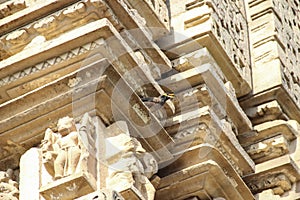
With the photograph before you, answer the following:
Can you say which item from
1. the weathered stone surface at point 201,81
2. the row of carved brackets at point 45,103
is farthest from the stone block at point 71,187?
the weathered stone surface at point 201,81

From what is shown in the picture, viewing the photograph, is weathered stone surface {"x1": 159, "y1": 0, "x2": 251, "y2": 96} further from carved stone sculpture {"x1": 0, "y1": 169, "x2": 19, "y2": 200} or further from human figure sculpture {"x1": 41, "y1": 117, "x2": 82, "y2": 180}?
carved stone sculpture {"x1": 0, "y1": 169, "x2": 19, "y2": 200}

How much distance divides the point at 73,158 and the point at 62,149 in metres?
0.12

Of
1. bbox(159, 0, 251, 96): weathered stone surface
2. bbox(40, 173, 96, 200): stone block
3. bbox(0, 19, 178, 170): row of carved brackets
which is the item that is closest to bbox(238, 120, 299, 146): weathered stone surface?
bbox(159, 0, 251, 96): weathered stone surface

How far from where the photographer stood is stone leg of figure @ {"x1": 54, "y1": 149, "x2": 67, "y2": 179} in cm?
600

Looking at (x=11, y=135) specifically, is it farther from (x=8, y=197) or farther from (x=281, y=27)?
(x=281, y=27)

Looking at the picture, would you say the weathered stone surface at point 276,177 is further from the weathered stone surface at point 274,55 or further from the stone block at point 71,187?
the stone block at point 71,187

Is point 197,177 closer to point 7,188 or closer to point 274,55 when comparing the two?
point 7,188

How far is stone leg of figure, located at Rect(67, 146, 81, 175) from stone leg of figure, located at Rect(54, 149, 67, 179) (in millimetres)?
37

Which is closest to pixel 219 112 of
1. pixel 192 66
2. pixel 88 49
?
pixel 192 66

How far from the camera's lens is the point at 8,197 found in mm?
6195

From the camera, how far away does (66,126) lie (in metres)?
6.21

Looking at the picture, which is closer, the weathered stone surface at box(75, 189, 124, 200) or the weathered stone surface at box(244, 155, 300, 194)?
the weathered stone surface at box(75, 189, 124, 200)

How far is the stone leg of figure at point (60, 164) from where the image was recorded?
600cm

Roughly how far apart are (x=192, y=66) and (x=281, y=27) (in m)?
1.79
